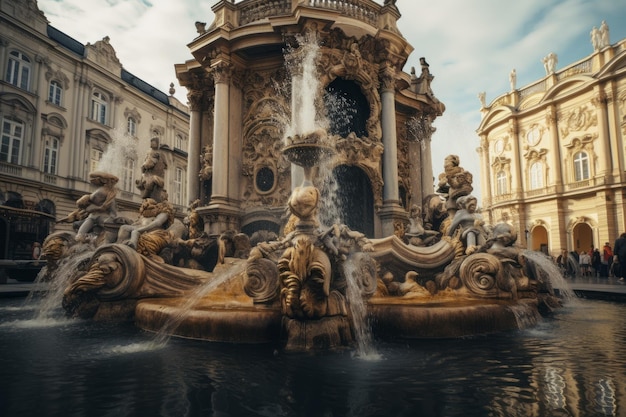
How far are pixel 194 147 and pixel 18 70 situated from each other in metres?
18.8

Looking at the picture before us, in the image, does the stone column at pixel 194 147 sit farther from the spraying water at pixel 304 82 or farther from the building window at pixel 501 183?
the building window at pixel 501 183

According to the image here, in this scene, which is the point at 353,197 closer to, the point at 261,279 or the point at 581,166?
the point at 261,279

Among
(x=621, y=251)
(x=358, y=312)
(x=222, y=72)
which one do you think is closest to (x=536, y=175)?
(x=621, y=251)

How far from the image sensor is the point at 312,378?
2.89 meters

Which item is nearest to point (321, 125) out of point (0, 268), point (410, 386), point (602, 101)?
point (410, 386)

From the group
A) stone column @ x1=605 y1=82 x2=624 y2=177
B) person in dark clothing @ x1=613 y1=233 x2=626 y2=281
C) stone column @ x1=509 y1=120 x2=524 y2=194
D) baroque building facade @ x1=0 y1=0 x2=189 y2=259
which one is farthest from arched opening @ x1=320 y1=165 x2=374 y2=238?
stone column @ x1=509 y1=120 x2=524 y2=194

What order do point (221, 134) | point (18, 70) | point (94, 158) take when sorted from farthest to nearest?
point (94, 158), point (18, 70), point (221, 134)

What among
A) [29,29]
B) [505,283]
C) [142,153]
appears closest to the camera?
[505,283]

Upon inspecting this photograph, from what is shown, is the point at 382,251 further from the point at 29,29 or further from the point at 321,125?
the point at 29,29

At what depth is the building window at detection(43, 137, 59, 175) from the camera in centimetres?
2434

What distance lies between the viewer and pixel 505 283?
5.14m

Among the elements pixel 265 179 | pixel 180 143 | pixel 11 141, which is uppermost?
pixel 180 143

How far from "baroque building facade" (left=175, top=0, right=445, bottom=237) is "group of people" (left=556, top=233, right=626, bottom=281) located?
7.84 meters

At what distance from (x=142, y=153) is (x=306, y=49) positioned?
26.8m
